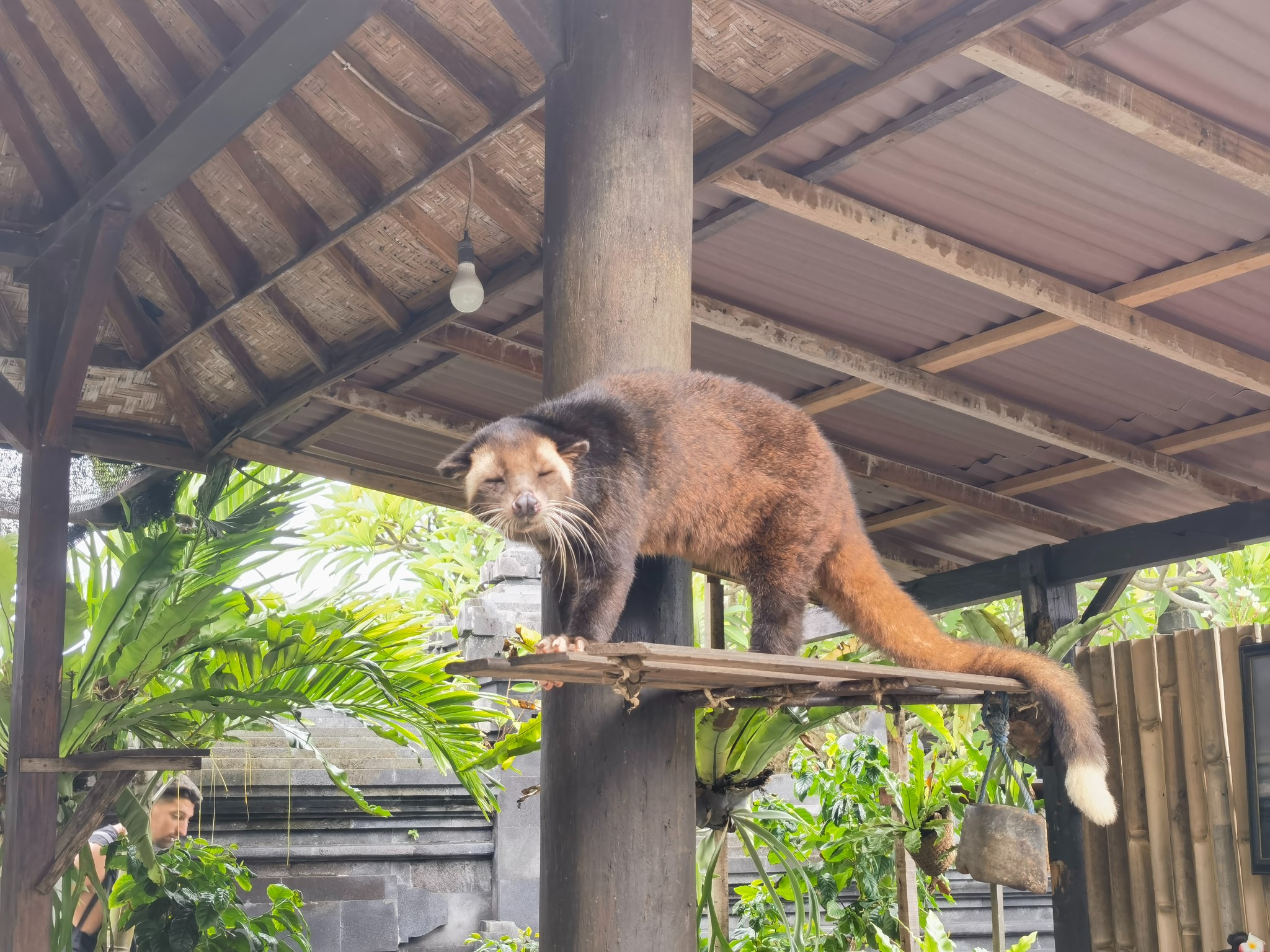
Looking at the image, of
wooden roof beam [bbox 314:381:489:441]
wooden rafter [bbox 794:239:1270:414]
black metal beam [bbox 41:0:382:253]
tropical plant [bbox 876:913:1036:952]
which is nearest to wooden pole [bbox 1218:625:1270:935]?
wooden rafter [bbox 794:239:1270:414]

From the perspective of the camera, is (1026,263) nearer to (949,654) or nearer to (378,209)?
(949,654)

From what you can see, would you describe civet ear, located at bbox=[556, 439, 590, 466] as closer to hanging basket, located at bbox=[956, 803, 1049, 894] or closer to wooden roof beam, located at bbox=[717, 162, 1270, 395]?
wooden roof beam, located at bbox=[717, 162, 1270, 395]

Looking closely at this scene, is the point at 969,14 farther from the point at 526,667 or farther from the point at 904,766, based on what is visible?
the point at 904,766

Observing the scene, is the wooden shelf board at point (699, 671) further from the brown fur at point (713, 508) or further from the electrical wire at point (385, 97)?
the electrical wire at point (385, 97)

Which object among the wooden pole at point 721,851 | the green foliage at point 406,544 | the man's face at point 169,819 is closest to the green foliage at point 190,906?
the man's face at point 169,819

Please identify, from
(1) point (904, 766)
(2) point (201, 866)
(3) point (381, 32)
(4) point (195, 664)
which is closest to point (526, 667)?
(3) point (381, 32)

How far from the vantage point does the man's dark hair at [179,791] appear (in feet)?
19.1

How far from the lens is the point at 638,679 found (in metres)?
1.92

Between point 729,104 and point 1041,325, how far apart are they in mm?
1352

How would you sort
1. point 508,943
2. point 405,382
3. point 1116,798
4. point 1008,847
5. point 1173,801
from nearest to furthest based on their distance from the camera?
point 1008,847 → point 1173,801 → point 1116,798 → point 405,382 → point 508,943

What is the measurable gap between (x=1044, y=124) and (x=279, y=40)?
204 centimetres

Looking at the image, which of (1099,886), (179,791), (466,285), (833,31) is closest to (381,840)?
(179,791)

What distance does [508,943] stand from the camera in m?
5.95

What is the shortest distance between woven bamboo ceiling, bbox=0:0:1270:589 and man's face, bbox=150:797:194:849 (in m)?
1.70
